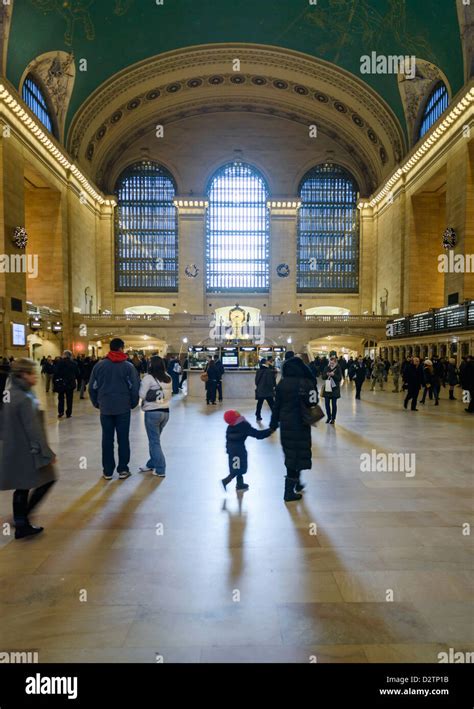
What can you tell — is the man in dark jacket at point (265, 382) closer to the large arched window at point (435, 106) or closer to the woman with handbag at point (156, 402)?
the woman with handbag at point (156, 402)

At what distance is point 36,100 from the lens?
79.0 ft

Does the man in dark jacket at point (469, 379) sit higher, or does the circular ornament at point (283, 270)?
the circular ornament at point (283, 270)

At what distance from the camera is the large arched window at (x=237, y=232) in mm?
35750

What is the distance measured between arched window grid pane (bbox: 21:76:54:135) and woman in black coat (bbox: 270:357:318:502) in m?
24.3

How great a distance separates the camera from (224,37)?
26.8 meters

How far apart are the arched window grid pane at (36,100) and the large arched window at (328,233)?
19.3m

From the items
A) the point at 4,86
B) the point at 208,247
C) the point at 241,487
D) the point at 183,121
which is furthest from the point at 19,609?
the point at 183,121

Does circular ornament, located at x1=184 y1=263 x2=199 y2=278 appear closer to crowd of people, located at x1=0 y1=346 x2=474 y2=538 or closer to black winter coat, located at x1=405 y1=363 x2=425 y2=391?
black winter coat, located at x1=405 y1=363 x2=425 y2=391

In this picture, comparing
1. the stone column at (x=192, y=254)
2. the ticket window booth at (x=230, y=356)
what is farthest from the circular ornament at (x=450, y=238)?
the stone column at (x=192, y=254)

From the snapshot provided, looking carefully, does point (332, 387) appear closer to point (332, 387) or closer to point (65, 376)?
point (332, 387)

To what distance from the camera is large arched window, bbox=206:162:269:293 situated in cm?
3575

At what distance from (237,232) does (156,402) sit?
33.2 metres

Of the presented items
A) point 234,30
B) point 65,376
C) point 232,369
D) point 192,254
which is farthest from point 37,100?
point 65,376
